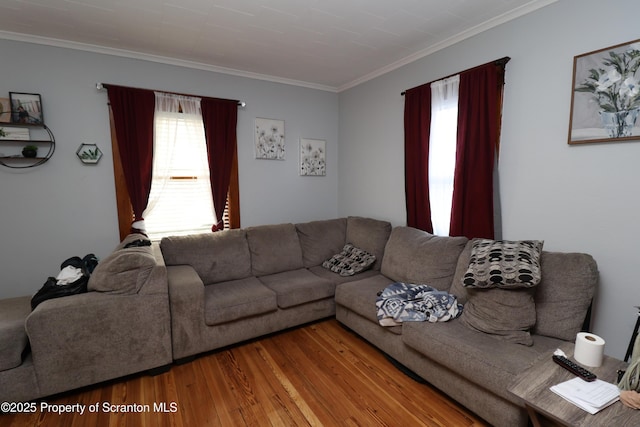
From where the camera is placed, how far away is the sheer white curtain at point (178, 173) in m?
3.12

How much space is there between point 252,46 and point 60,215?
2.44 meters

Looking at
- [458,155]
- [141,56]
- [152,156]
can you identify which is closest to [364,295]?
[458,155]

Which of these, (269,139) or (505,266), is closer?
(505,266)

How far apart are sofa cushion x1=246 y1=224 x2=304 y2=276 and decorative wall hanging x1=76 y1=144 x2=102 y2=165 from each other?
161 cm

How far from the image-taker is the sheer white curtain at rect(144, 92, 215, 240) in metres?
3.12

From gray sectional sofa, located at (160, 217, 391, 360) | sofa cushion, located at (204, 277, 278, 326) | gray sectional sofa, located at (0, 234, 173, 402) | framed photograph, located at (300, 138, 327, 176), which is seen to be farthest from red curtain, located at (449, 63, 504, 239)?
gray sectional sofa, located at (0, 234, 173, 402)

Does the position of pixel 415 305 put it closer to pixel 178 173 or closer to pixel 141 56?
pixel 178 173

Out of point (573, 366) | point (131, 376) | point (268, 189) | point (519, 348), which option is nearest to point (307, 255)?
point (268, 189)

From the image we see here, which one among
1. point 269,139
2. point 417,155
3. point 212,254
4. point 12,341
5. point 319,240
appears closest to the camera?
point 12,341

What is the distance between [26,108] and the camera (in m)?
2.58

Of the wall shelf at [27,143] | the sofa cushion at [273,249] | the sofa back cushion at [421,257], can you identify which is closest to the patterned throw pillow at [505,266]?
the sofa back cushion at [421,257]

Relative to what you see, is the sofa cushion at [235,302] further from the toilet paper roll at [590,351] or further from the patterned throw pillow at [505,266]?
the toilet paper roll at [590,351]

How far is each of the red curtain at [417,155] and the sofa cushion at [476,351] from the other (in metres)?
1.25

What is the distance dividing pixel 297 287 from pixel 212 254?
92 centimetres
